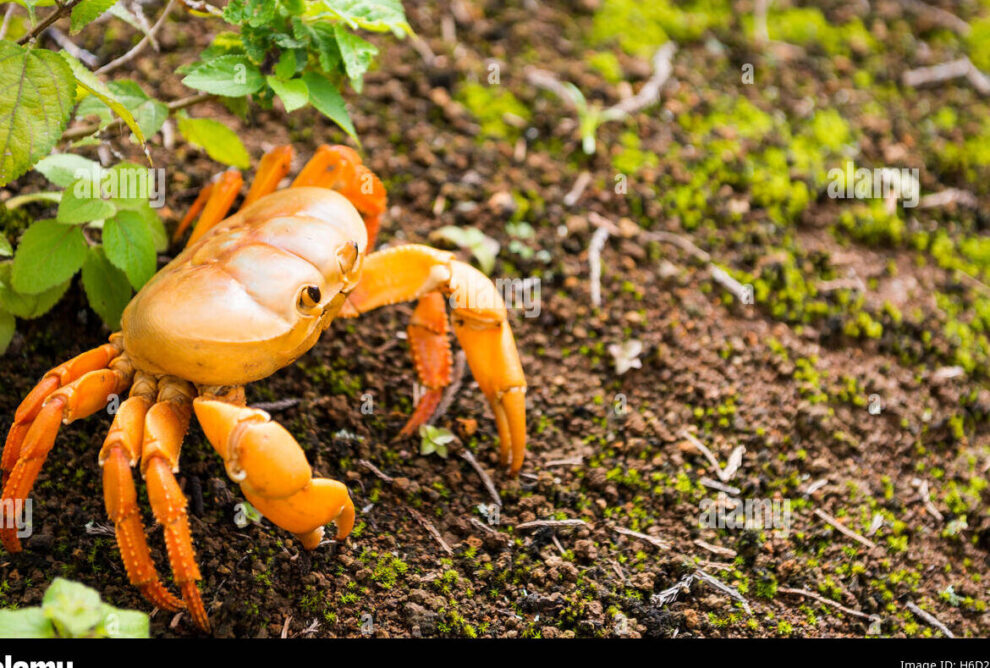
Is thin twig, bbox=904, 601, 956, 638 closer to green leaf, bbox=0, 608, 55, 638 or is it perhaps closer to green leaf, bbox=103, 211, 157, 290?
green leaf, bbox=0, 608, 55, 638

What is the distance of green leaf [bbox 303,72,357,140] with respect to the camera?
3109 millimetres

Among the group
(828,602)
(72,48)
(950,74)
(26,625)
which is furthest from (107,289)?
(950,74)

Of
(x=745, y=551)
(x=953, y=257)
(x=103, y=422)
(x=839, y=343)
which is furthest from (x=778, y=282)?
(x=103, y=422)

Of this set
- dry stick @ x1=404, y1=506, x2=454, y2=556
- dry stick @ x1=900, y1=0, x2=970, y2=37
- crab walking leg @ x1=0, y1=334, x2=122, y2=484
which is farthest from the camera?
dry stick @ x1=900, y1=0, x2=970, y2=37

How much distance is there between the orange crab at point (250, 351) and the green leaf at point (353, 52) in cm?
50

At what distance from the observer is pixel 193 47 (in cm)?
456

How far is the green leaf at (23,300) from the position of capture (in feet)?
10.5

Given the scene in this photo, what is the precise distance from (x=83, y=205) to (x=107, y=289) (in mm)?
330

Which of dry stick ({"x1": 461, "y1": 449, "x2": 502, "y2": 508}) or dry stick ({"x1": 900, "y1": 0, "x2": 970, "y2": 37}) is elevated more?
dry stick ({"x1": 900, "y1": 0, "x2": 970, "y2": 37})

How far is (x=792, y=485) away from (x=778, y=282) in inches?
41.5

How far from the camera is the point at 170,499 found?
2.66m

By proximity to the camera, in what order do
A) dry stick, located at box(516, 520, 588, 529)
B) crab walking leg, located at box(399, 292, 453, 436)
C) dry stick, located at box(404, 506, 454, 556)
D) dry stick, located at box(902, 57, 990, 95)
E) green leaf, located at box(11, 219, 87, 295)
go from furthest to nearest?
dry stick, located at box(902, 57, 990, 95), crab walking leg, located at box(399, 292, 453, 436), dry stick, located at box(516, 520, 588, 529), dry stick, located at box(404, 506, 454, 556), green leaf, located at box(11, 219, 87, 295)

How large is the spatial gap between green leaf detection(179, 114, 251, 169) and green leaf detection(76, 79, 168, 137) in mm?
211

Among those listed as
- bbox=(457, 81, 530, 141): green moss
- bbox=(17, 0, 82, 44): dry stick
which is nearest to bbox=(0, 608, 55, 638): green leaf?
bbox=(17, 0, 82, 44): dry stick
